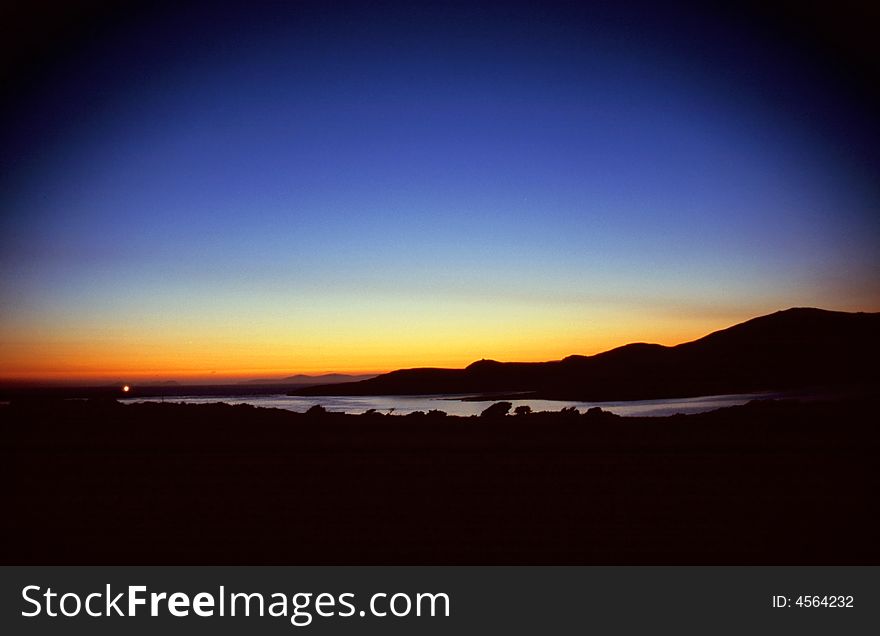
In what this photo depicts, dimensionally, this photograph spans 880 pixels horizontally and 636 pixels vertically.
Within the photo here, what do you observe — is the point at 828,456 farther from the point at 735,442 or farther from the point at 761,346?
the point at 761,346

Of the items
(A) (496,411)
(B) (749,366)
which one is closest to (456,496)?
(A) (496,411)

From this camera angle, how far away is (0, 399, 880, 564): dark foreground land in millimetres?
5402

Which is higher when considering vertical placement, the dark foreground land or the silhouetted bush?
the silhouetted bush

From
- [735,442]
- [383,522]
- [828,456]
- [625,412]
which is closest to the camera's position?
[383,522]

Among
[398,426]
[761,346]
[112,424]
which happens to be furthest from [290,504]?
[761,346]

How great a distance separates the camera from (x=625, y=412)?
1912 cm

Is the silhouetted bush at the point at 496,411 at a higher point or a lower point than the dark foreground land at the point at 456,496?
higher

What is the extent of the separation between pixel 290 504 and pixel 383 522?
1413mm

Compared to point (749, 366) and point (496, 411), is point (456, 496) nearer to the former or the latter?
point (496, 411)

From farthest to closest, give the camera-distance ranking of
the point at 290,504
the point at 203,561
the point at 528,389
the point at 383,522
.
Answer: the point at 528,389 → the point at 290,504 → the point at 383,522 → the point at 203,561

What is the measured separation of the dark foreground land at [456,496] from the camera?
17.7 feet

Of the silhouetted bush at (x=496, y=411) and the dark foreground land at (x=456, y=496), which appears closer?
the dark foreground land at (x=456, y=496)

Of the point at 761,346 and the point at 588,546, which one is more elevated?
the point at 761,346

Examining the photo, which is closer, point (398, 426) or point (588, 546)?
point (588, 546)
